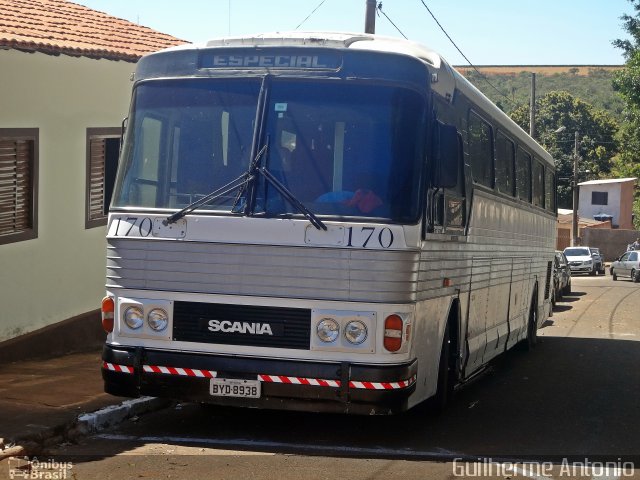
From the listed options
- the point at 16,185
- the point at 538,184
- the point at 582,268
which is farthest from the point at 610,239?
the point at 16,185

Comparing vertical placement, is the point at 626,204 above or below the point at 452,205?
above

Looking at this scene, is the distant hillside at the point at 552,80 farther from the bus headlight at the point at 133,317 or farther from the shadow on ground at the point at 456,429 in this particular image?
the bus headlight at the point at 133,317

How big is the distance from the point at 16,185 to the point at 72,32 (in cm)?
293

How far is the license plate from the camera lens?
8273 mm

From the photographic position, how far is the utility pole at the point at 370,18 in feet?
65.3

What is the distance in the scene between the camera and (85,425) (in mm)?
8828

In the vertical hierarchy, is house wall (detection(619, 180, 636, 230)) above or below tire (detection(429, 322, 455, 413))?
above

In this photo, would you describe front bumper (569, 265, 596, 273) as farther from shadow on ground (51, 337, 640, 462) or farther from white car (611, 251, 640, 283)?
shadow on ground (51, 337, 640, 462)

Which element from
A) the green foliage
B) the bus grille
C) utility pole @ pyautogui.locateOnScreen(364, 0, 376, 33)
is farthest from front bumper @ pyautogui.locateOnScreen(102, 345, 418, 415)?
the green foliage

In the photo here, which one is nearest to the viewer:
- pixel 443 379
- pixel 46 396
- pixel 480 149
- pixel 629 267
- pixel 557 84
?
pixel 443 379

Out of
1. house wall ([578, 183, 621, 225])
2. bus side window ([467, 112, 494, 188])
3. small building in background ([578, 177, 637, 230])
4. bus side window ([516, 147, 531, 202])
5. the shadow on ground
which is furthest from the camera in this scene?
house wall ([578, 183, 621, 225])

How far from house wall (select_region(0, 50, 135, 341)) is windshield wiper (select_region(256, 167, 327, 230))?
5.37m

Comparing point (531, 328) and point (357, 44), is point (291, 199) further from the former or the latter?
point (531, 328)

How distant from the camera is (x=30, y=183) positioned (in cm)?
1347
